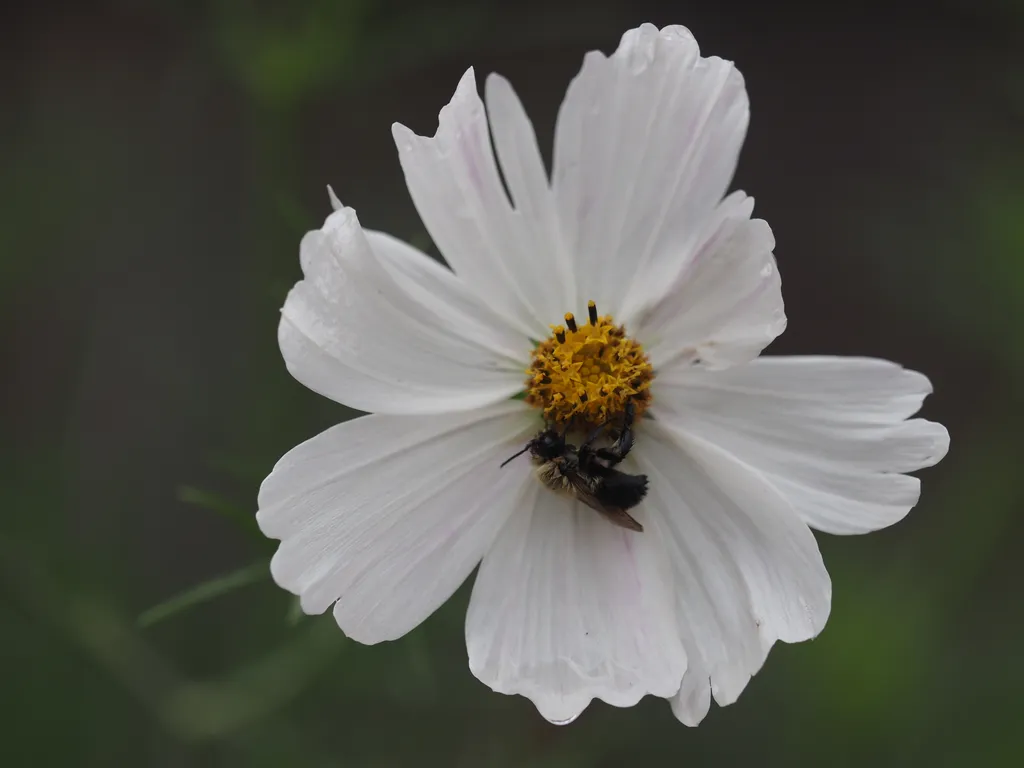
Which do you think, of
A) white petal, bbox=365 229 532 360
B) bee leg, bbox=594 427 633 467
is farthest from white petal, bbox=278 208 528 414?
bee leg, bbox=594 427 633 467

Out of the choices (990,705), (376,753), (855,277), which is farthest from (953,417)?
(376,753)

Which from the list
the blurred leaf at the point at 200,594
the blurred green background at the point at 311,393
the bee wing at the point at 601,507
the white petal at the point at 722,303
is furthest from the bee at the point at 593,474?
the blurred green background at the point at 311,393

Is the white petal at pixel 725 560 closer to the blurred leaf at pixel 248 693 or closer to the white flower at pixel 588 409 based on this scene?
the white flower at pixel 588 409

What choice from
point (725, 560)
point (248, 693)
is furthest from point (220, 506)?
point (248, 693)

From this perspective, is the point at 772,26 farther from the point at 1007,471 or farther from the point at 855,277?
the point at 1007,471

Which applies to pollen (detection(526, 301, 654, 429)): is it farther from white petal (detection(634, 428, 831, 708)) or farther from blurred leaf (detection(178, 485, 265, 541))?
blurred leaf (detection(178, 485, 265, 541))

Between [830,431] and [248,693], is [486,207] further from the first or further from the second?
[248,693]
